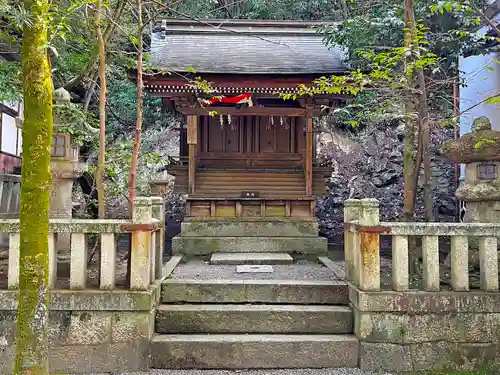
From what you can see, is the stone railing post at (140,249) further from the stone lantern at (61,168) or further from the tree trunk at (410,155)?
the tree trunk at (410,155)

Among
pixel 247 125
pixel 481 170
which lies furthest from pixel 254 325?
pixel 247 125

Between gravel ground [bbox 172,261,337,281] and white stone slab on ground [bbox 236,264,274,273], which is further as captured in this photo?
white stone slab on ground [bbox 236,264,274,273]

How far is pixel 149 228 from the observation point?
4.50m

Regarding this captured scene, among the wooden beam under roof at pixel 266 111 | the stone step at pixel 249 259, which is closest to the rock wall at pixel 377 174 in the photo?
the wooden beam under roof at pixel 266 111

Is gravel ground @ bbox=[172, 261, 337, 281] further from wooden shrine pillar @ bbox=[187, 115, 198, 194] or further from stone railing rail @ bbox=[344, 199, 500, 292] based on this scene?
wooden shrine pillar @ bbox=[187, 115, 198, 194]

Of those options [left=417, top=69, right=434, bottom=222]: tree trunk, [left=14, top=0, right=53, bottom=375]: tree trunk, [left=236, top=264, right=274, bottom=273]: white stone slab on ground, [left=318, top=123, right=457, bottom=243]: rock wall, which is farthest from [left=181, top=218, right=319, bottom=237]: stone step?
[left=14, top=0, right=53, bottom=375]: tree trunk

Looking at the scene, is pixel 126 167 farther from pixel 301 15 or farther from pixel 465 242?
pixel 301 15

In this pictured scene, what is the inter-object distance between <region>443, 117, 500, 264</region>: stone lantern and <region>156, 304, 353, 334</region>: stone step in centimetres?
282

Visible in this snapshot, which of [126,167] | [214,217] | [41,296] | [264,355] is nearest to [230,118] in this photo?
[214,217]

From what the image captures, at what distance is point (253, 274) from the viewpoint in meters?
6.23

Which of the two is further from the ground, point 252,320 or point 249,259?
point 249,259

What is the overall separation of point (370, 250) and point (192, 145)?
5.75 m

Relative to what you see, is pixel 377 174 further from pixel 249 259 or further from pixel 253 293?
pixel 253 293

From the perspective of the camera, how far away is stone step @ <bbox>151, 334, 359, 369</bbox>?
14.7ft
